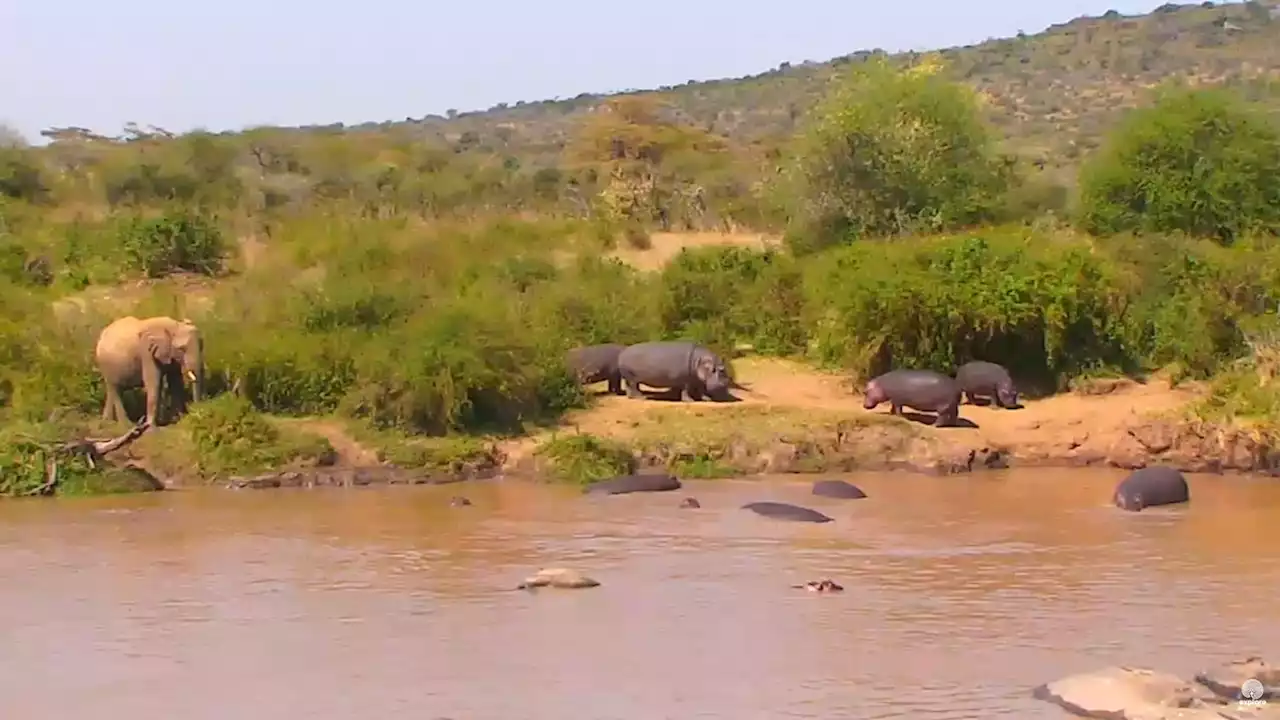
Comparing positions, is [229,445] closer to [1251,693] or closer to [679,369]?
[679,369]

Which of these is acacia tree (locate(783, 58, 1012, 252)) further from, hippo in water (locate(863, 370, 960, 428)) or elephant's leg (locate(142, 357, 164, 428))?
elephant's leg (locate(142, 357, 164, 428))

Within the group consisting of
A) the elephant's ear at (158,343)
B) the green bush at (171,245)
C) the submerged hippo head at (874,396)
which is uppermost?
the green bush at (171,245)

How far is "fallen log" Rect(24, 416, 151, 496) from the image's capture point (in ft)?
48.9

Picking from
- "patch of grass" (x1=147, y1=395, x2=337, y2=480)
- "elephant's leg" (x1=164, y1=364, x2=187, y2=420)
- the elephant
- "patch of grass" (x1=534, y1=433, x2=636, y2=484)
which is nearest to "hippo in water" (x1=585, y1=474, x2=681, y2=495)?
"patch of grass" (x1=534, y1=433, x2=636, y2=484)

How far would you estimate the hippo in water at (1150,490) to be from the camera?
1408 cm

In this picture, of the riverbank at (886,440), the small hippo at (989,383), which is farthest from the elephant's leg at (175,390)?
the small hippo at (989,383)

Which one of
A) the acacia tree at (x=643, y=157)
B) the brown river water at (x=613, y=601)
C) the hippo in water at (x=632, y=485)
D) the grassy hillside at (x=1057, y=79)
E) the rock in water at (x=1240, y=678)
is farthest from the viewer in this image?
the grassy hillside at (x=1057, y=79)

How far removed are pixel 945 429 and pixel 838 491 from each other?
93.7 inches

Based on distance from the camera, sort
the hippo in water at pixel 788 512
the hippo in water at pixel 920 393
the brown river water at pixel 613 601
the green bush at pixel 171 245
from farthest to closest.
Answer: the green bush at pixel 171 245, the hippo in water at pixel 920 393, the hippo in water at pixel 788 512, the brown river water at pixel 613 601

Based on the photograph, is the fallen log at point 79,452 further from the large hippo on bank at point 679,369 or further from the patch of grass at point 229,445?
the large hippo on bank at point 679,369

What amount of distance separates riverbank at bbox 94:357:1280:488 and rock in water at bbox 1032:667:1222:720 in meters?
7.54

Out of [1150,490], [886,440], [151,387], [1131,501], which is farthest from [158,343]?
[1150,490]

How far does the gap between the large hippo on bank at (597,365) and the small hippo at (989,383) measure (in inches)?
129

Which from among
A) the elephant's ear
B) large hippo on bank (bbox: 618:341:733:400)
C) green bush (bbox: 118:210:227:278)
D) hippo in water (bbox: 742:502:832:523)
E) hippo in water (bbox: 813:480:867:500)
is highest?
green bush (bbox: 118:210:227:278)
